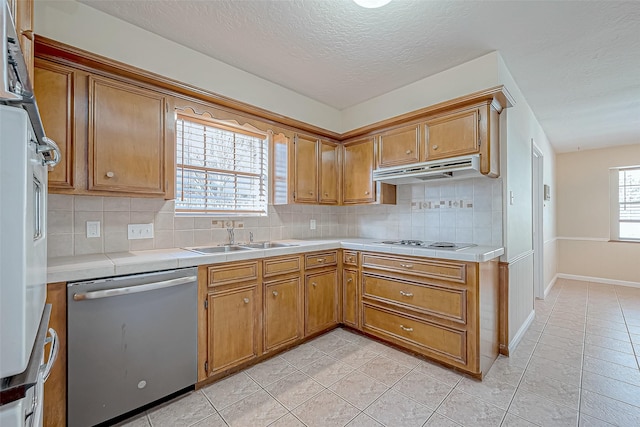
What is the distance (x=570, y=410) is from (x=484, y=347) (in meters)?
0.56

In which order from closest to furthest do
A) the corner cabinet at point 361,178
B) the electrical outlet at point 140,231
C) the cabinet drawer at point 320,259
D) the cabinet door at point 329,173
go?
the electrical outlet at point 140,231 < the cabinet drawer at point 320,259 < the corner cabinet at point 361,178 < the cabinet door at point 329,173

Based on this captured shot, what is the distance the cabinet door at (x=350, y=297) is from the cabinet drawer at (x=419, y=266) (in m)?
0.23

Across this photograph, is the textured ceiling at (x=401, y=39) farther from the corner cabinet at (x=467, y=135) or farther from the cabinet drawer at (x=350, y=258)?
the cabinet drawer at (x=350, y=258)

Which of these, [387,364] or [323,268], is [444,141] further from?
[387,364]

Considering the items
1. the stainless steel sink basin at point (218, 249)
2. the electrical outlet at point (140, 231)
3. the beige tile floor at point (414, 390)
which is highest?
the electrical outlet at point (140, 231)

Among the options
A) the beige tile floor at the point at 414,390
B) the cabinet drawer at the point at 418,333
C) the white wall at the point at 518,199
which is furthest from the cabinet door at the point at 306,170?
the white wall at the point at 518,199

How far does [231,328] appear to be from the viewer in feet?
7.18

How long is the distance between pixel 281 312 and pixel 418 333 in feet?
3.96

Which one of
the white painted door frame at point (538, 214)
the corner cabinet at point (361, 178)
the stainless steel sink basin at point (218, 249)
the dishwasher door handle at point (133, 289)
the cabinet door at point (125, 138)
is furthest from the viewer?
the white painted door frame at point (538, 214)

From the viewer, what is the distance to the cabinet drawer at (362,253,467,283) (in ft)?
7.36

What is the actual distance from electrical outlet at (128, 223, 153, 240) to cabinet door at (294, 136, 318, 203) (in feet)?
4.66

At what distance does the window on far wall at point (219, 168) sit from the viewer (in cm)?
263

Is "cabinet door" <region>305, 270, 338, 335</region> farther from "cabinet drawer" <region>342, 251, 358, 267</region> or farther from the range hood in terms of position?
the range hood

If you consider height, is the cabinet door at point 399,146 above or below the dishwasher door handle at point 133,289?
above
